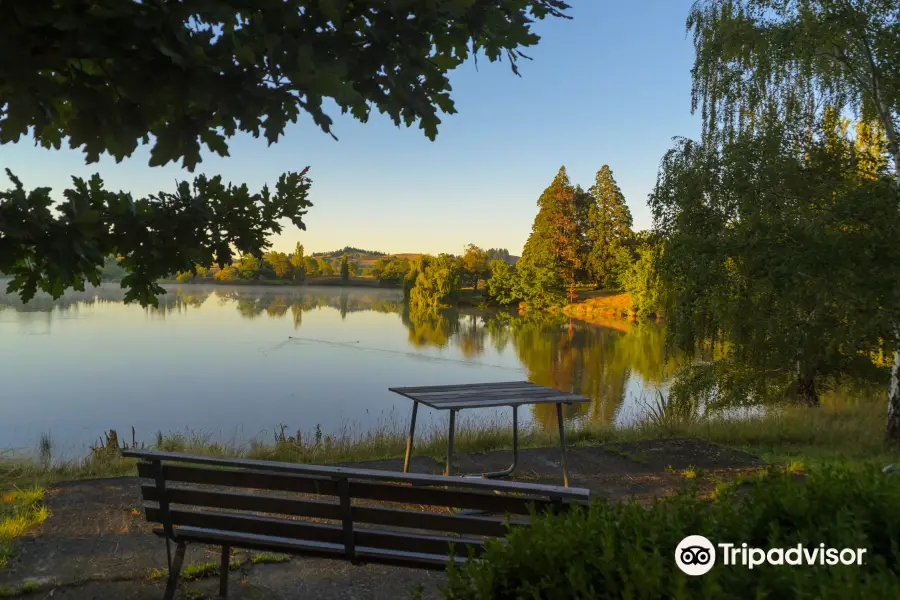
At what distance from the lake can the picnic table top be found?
3285mm

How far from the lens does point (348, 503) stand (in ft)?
10.4

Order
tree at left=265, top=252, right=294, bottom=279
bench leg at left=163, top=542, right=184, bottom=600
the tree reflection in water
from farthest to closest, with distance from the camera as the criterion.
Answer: tree at left=265, top=252, right=294, bottom=279
the tree reflection in water
bench leg at left=163, top=542, right=184, bottom=600

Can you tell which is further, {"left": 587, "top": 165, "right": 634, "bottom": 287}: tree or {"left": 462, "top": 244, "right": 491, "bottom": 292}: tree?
{"left": 462, "top": 244, "right": 491, "bottom": 292}: tree

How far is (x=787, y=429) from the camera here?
8773 mm

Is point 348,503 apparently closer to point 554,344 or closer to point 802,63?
point 802,63

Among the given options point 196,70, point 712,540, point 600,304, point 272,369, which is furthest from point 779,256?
point 600,304

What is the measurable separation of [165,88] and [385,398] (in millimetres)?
17116

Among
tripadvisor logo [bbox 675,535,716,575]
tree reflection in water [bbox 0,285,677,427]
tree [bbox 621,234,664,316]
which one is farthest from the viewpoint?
tree [bbox 621,234,664,316]

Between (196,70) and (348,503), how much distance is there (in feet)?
7.00

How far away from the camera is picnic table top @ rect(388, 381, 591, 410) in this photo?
5.16m

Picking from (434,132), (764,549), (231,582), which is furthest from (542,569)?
(231,582)

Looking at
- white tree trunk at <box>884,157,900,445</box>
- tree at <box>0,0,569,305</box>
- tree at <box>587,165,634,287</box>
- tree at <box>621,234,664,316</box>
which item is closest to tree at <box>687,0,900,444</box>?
white tree trunk at <box>884,157,900,445</box>

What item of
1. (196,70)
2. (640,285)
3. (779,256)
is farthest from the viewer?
(640,285)

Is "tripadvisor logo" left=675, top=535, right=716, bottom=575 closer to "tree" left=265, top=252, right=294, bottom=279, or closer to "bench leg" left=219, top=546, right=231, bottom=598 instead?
"bench leg" left=219, top=546, right=231, bottom=598
